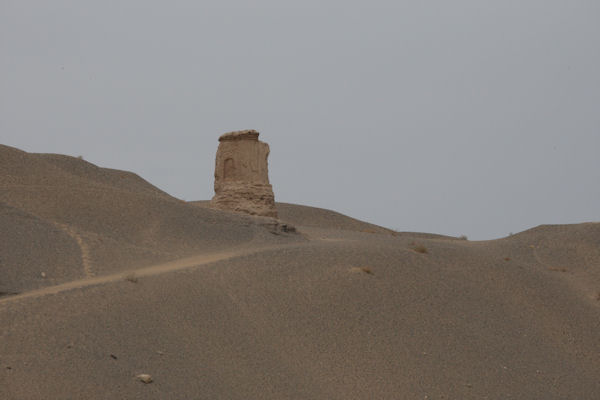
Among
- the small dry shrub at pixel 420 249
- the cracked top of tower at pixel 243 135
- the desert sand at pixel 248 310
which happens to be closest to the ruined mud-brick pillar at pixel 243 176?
the cracked top of tower at pixel 243 135

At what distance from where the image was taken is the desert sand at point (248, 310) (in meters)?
8.48

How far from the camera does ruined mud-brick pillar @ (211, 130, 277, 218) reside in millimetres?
19969

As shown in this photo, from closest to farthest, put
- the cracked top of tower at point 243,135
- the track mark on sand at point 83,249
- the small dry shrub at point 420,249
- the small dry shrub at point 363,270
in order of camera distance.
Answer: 1. the track mark on sand at point 83,249
2. the small dry shrub at point 363,270
3. the small dry shrub at point 420,249
4. the cracked top of tower at point 243,135

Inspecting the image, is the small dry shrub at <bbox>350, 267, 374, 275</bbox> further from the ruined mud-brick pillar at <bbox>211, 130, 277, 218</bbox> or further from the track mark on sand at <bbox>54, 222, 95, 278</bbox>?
the ruined mud-brick pillar at <bbox>211, 130, 277, 218</bbox>

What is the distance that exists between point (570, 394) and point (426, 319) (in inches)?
109

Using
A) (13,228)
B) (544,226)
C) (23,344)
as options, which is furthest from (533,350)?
(544,226)

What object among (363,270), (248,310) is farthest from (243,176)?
(248,310)

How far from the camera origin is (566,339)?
43.7 ft

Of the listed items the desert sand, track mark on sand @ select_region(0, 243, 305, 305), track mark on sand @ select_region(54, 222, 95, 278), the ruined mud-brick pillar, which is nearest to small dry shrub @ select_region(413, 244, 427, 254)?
the desert sand

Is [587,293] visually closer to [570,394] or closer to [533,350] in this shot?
[533,350]

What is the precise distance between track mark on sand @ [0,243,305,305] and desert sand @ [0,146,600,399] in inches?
2.4

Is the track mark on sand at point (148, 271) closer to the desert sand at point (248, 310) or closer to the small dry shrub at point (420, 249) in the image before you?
the desert sand at point (248, 310)

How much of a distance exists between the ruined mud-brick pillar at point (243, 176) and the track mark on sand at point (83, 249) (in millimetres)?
6661

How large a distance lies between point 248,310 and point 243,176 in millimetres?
9982
